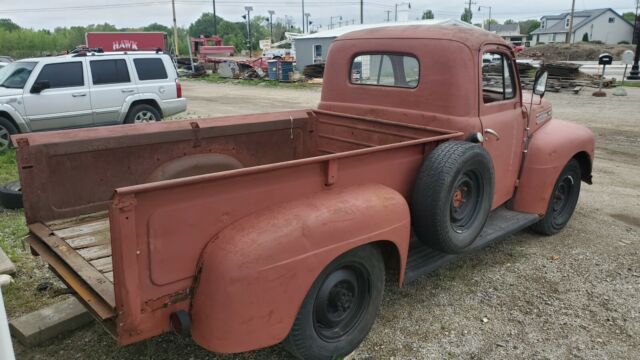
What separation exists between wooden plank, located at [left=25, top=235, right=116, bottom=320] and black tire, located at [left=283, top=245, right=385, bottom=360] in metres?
0.95

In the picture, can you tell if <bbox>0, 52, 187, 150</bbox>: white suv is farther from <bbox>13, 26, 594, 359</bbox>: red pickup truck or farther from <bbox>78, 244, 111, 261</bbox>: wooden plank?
<bbox>78, 244, 111, 261</bbox>: wooden plank

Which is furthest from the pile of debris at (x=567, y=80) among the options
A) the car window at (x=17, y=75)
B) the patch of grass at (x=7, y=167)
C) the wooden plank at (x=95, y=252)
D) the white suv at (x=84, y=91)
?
the wooden plank at (x=95, y=252)

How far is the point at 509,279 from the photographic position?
13.3 feet

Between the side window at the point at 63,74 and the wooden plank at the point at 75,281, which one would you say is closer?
the wooden plank at the point at 75,281

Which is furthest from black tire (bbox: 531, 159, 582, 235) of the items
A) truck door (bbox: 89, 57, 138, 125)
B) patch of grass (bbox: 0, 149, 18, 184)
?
truck door (bbox: 89, 57, 138, 125)

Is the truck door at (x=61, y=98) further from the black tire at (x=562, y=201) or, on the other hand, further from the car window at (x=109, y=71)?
the black tire at (x=562, y=201)

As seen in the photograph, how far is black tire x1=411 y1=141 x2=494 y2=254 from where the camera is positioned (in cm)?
322

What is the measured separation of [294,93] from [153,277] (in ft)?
61.6

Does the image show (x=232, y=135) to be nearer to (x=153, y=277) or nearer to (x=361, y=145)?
(x=361, y=145)

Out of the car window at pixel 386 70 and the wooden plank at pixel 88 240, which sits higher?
the car window at pixel 386 70

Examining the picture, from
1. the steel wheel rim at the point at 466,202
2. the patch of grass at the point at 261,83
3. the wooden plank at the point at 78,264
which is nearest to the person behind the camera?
the wooden plank at the point at 78,264

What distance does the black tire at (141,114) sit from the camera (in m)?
10.3

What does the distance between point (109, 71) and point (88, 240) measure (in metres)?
7.84

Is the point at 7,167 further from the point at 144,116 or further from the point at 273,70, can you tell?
the point at 273,70
